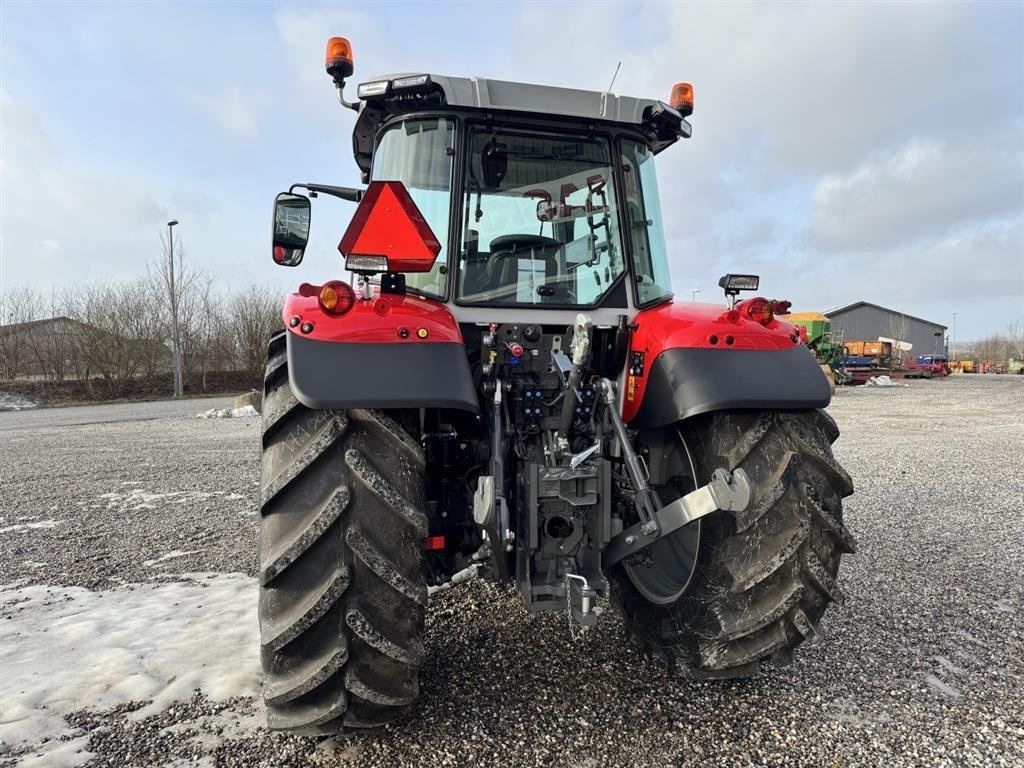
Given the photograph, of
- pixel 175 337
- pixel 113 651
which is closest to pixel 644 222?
pixel 113 651

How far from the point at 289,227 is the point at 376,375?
127 centimetres

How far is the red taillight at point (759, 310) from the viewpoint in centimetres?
270

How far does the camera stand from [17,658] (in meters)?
3.07

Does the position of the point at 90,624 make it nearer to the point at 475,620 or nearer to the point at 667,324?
the point at 475,620

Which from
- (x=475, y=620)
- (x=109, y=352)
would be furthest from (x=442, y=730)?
(x=109, y=352)

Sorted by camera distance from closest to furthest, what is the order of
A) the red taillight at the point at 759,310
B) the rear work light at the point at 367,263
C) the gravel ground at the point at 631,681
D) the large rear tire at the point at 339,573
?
1. the large rear tire at the point at 339,573
2. the rear work light at the point at 367,263
3. the gravel ground at the point at 631,681
4. the red taillight at the point at 759,310

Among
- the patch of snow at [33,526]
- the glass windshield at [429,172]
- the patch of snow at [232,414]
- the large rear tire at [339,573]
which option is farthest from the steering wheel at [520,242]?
the patch of snow at [232,414]

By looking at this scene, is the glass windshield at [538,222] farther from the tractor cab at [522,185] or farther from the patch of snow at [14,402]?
the patch of snow at [14,402]

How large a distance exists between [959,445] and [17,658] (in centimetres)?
1225

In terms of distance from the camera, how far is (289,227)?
303 centimetres

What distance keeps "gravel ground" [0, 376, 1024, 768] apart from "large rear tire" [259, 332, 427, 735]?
1.12 feet

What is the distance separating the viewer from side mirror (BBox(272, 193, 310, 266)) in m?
3.00

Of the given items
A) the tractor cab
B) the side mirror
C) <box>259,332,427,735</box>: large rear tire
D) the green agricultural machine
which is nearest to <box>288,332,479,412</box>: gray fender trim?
<box>259,332,427,735</box>: large rear tire

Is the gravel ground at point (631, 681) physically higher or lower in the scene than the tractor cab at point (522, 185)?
lower
